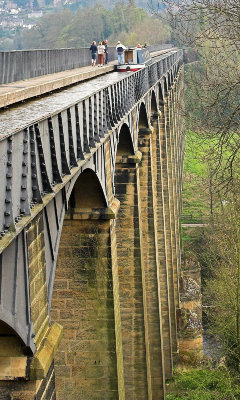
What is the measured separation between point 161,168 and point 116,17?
7669 centimetres

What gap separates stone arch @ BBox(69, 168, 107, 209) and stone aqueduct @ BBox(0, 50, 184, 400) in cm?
2

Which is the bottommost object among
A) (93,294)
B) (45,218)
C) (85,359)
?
(85,359)

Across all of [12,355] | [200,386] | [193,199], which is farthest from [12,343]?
[193,199]

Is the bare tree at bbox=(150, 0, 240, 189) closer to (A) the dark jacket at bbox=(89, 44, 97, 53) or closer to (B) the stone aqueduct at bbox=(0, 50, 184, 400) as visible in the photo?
(B) the stone aqueduct at bbox=(0, 50, 184, 400)

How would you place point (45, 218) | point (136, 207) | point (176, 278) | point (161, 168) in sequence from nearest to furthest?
point (45, 218) < point (136, 207) < point (161, 168) < point (176, 278)

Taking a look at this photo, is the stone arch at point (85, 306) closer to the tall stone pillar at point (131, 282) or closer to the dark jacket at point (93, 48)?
the tall stone pillar at point (131, 282)

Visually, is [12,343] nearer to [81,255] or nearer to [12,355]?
[12,355]

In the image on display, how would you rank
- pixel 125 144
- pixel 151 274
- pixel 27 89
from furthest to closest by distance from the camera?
pixel 151 274
pixel 125 144
pixel 27 89

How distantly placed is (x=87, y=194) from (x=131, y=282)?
5652 millimetres

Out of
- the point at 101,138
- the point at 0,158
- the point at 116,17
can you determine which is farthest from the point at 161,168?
the point at 116,17

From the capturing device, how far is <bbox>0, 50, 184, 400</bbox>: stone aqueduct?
540 cm

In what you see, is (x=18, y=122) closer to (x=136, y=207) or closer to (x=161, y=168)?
(x=136, y=207)

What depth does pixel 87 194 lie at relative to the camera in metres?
11.3

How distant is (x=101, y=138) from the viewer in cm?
967
